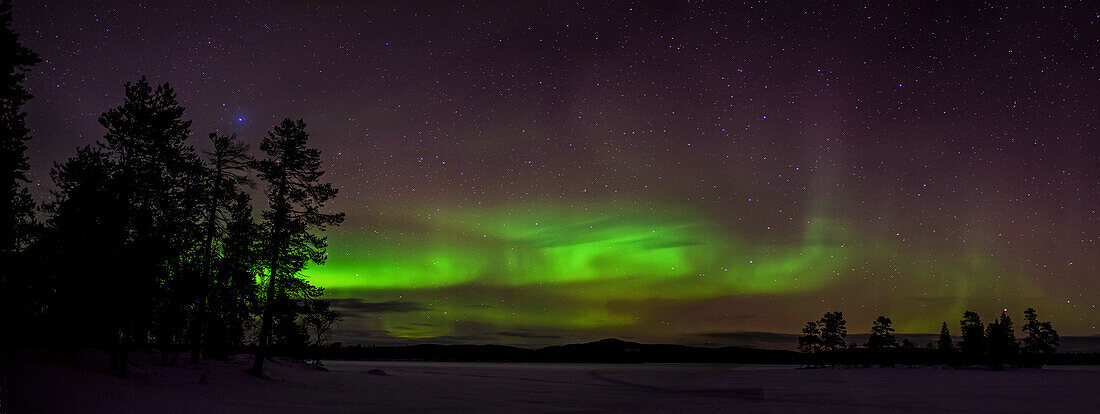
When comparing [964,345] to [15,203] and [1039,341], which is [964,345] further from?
[15,203]

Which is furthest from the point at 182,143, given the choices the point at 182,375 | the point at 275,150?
the point at 182,375

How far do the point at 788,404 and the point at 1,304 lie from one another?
3393 cm

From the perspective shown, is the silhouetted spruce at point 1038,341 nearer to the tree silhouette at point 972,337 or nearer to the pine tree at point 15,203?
the tree silhouette at point 972,337

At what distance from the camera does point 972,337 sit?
10819 centimetres

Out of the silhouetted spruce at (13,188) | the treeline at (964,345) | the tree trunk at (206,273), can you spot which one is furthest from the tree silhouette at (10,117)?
the treeline at (964,345)

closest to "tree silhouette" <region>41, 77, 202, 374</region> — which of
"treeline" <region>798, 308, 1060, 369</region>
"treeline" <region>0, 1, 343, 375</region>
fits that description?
"treeline" <region>0, 1, 343, 375</region>

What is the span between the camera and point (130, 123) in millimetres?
23859

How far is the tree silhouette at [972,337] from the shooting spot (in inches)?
4181

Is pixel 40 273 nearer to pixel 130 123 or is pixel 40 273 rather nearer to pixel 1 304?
pixel 1 304

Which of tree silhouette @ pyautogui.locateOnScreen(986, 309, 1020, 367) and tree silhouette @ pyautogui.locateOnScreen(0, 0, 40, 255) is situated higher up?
tree silhouette @ pyautogui.locateOnScreen(0, 0, 40, 255)

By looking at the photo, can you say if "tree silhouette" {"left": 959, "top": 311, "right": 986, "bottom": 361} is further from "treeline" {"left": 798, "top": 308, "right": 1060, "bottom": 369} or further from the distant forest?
the distant forest

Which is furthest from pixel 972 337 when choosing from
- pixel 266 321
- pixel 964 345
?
pixel 266 321

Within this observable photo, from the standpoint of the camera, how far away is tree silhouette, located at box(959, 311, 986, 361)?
106188mm

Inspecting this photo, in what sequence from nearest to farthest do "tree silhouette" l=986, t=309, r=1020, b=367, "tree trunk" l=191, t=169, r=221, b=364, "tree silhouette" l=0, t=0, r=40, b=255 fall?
"tree silhouette" l=0, t=0, r=40, b=255 → "tree trunk" l=191, t=169, r=221, b=364 → "tree silhouette" l=986, t=309, r=1020, b=367
